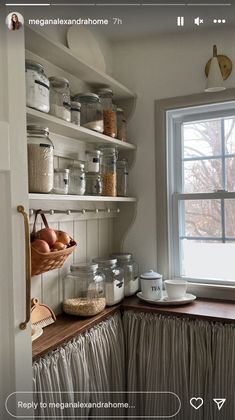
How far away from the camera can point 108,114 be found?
1.39 metres

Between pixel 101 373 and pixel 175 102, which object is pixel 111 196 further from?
pixel 101 373

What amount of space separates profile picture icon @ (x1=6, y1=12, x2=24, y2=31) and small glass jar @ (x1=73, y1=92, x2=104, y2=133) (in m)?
0.64

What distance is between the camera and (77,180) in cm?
123

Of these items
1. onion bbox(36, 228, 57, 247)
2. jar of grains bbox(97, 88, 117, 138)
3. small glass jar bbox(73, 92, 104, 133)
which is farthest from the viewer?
jar of grains bbox(97, 88, 117, 138)

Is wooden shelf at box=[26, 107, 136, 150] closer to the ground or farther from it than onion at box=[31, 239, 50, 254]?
farther from it

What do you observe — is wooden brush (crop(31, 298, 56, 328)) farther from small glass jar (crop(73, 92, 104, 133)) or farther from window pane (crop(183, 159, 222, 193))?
window pane (crop(183, 159, 222, 193))

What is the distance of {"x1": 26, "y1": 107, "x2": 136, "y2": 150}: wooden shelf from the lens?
38.4 inches

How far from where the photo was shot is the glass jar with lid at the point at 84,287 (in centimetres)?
124

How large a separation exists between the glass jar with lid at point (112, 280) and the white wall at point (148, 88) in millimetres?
238

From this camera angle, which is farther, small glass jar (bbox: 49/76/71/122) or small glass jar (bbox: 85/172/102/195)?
small glass jar (bbox: 85/172/102/195)

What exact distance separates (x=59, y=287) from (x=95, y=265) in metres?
0.16

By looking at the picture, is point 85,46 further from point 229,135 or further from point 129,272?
point 129,272

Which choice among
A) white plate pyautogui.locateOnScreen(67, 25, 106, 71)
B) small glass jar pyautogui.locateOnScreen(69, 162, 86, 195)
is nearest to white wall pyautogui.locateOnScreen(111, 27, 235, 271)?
white plate pyautogui.locateOnScreen(67, 25, 106, 71)

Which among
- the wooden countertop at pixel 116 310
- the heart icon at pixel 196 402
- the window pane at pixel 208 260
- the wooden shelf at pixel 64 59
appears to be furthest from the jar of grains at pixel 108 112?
the heart icon at pixel 196 402
